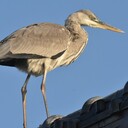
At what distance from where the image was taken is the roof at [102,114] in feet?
17.8

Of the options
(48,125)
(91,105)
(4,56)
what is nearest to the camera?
(91,105)

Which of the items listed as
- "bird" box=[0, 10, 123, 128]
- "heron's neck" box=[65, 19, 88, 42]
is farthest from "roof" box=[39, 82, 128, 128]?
"heron's neck" box=[65, 19, 88, 42]

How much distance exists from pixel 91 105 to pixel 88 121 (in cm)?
22

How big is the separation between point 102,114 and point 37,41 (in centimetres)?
409

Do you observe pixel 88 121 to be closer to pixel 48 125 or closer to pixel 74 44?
pixel 48 125

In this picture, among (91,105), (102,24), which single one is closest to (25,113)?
(102,24)

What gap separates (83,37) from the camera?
10125 millimetres

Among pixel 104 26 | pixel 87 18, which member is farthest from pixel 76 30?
pixel 104 26

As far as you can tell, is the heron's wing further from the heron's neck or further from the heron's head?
the heron's head

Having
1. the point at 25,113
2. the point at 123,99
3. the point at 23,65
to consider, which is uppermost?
the point at 23,65

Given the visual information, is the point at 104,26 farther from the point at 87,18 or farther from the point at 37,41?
the point at 37,41

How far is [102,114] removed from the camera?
5.66 meters

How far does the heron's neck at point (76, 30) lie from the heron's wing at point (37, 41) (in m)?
0.18

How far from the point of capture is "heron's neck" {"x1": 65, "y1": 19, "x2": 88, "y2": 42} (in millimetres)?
10047
